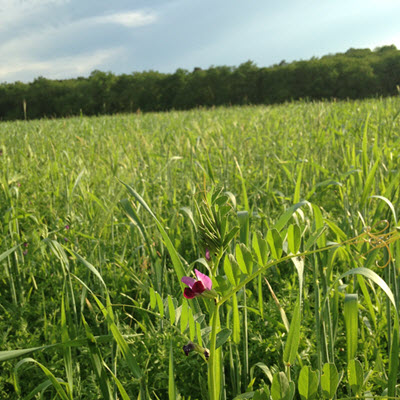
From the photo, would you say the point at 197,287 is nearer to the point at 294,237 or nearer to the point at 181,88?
the point at 294,237

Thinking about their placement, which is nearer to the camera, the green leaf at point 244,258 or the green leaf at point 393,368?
the green leaf at point 244,258

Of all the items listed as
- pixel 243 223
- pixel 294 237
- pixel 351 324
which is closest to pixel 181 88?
pixel 243 223

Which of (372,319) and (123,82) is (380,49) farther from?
(372,319)

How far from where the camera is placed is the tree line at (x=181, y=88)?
25.8m

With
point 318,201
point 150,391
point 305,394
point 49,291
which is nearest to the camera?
point 305,394

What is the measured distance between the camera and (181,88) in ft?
99.3

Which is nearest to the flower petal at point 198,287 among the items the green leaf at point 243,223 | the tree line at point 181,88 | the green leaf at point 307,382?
the green leaf at point 307,382

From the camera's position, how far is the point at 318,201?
2180 millimetres

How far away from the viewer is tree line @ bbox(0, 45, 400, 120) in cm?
2580

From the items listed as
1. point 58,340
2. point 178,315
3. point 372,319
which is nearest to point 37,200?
point 58,340

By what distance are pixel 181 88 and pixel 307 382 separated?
103 feet

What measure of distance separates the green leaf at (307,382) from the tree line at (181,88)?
26254 millimetres

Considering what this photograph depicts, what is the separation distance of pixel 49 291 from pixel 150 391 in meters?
0.81

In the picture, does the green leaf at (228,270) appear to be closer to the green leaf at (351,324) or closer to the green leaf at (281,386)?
the green leaf at (281,386)
